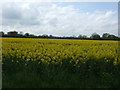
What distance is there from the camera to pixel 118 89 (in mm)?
4605

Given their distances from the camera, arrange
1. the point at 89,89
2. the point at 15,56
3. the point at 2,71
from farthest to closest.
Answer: the point at 15,56, the point at 2,71, the point at 89,89

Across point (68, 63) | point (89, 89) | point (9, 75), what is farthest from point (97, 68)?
point (9, 75)

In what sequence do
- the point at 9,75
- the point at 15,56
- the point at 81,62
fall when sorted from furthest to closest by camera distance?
the point at 15,56, the point at 81,62, the point at 9,75

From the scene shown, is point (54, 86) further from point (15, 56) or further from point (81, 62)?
point (15, 56)

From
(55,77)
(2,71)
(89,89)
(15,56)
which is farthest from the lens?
(15,56)

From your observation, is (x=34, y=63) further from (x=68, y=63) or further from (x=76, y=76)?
(x=76, y=76)

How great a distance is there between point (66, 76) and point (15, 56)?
2.79 meters

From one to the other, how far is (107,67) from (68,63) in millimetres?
1452

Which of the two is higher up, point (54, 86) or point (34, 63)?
point (34, 63)

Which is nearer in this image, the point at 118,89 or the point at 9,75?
the point at 118,89

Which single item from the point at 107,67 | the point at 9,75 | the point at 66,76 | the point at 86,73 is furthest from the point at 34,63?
the point at 107,67

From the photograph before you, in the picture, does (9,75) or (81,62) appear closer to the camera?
(9,75)

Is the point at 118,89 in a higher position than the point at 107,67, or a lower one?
lower

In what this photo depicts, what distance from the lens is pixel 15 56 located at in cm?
695
